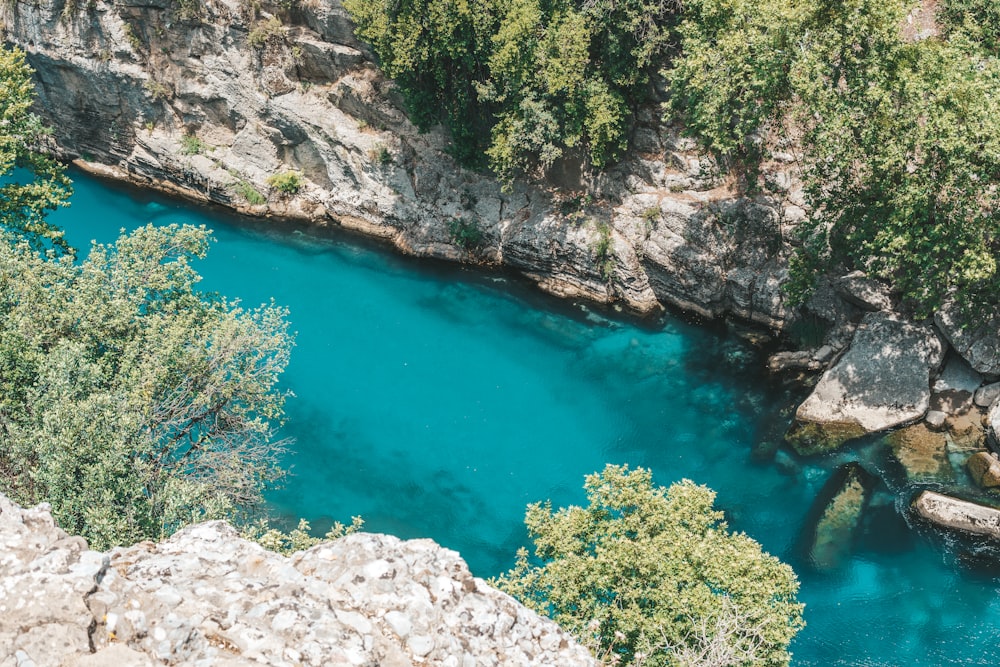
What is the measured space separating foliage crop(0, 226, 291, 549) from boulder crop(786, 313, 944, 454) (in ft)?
62.7

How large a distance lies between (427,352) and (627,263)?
9408mm

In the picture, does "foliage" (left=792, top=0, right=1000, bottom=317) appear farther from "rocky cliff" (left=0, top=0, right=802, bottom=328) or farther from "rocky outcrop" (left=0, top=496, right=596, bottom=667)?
"rocky outcrop" (left=0, top=496, right=596, bottom=667)

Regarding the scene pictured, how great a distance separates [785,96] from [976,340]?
1089 centimetres

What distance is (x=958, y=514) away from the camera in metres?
27.6

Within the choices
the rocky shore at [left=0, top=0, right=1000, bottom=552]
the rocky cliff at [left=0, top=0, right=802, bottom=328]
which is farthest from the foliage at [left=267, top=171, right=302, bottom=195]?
the rocky cliff at [left=0, top=0, right=802, bottom=328]

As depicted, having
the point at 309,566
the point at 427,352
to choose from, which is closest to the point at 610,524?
the point at 309,566

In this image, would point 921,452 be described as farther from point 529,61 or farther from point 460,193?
point 460,193

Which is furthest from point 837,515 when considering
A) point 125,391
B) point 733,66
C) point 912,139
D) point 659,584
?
point 125,391

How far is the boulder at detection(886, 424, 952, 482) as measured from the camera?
29.1 meters

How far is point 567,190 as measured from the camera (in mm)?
38188

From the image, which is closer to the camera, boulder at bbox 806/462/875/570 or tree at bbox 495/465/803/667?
tree at bbox 495/465/803/667

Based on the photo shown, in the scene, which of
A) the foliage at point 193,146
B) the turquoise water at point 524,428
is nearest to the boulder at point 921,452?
the turquoise water at point 524,428

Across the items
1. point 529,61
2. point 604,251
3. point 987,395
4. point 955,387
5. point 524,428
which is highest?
point 529,61

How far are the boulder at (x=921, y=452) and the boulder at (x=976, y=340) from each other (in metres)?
2.79
